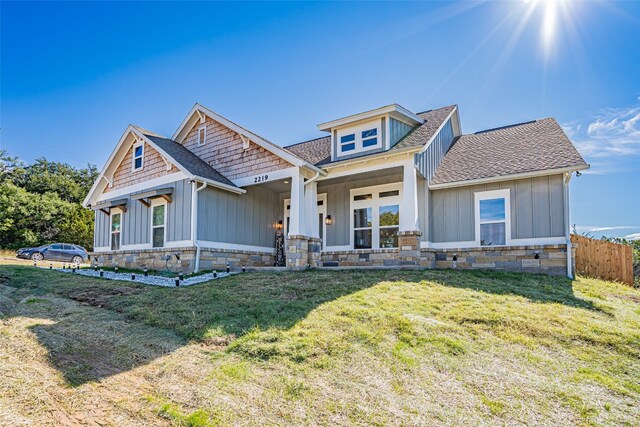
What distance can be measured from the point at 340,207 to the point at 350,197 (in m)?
0.51

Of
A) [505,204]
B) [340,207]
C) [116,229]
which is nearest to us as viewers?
[505,204]

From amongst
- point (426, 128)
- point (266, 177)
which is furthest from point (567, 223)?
point (266, 177)

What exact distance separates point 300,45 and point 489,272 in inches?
354

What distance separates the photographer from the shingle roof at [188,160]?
12.2m

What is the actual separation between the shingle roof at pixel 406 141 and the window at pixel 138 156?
18.2ft

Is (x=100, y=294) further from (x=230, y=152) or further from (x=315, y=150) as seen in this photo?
(x=315, y=150)

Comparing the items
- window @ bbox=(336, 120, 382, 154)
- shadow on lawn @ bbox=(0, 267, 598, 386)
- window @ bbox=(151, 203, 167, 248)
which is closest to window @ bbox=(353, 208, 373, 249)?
window @ bbox=(336, 120, 382, 154)

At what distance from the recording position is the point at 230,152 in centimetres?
1330

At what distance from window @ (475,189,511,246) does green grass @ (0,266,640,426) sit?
3572 mm

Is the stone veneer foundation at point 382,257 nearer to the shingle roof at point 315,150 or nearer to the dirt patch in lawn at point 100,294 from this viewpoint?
the dirt patch in lawn at point 100,294

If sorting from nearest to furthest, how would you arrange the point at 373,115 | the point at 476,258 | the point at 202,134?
the point at 476,258
the point at 373,115
the point at 202,134

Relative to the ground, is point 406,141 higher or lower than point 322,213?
higher

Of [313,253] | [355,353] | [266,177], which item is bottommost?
[355,353]

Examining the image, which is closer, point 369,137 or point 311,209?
point 311,209
